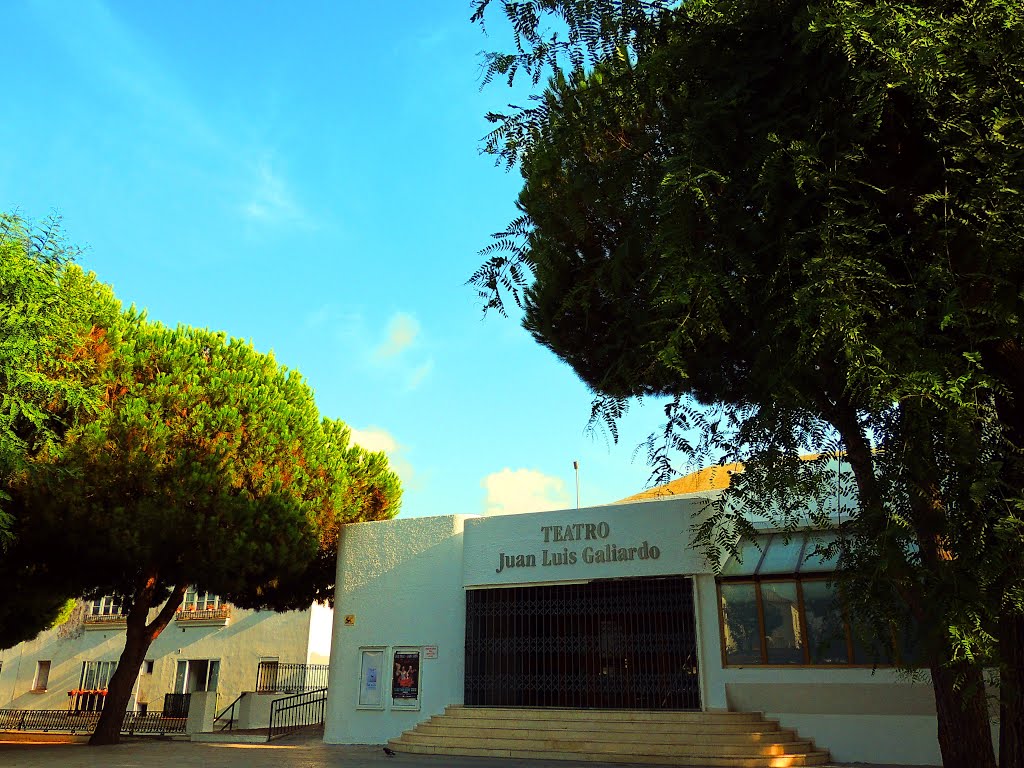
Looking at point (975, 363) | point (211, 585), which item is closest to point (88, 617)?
point (211, 585)

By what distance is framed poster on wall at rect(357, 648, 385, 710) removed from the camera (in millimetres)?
17609

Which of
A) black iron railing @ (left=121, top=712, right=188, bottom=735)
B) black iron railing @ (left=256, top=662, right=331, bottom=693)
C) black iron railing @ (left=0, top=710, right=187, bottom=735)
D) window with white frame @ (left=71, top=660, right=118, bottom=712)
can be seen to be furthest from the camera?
window with white frame @ (left=71, top=660, right=118, bottom=712)

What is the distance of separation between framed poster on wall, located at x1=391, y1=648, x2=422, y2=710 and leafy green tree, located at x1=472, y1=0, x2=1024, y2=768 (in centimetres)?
1179

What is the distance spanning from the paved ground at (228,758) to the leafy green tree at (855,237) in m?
8.60

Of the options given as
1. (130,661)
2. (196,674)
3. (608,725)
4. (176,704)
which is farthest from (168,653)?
(608,725)

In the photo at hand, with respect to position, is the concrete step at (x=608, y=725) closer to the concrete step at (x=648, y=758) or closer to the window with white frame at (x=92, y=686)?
the concrete step at (x=648, y=758)

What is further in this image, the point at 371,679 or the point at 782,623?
the point at 371,679

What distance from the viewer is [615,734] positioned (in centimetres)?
1434

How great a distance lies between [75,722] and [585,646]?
1858cm

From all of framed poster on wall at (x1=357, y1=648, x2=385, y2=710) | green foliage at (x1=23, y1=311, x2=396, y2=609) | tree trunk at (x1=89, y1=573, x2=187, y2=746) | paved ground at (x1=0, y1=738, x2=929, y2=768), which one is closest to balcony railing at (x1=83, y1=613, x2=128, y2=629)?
green foliage at (x1=23, y1=311, x2=396, y2=609)

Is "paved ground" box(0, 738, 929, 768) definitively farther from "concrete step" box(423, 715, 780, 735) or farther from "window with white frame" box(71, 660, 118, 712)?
"window with white frame" box(71, 660, 118, 712)

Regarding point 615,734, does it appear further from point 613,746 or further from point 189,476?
point 189,476

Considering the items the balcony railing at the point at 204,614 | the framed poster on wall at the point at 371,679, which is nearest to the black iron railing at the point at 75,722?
the balcony railing at the point at 204,614

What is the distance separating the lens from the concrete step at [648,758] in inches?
504
